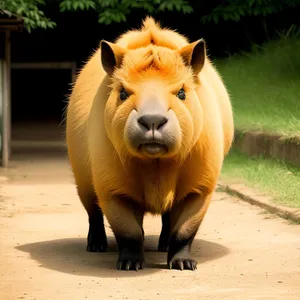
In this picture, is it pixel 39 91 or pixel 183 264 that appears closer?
pixel 183 264

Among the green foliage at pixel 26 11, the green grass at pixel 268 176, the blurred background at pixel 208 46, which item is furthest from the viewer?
the green foliage at pixel 26 11

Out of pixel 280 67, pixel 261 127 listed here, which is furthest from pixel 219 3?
pixel 261 127

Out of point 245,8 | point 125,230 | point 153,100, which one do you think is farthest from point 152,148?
point 245,8

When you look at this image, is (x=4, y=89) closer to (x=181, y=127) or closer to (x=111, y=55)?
(x=111, y=55)

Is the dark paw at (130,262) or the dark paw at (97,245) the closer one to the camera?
the dark paw at (130,262)

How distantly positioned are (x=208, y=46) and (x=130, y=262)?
17235mm

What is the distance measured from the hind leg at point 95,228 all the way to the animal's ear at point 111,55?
1394 mm

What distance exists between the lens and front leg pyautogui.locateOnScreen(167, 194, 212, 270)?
7.45 metres

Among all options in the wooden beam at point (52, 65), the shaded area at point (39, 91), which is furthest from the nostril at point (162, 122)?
the shaded area at point (39, 91)

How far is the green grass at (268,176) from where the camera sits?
35.2 ft

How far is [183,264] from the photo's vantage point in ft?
24.3

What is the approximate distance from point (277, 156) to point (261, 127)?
1.54 m

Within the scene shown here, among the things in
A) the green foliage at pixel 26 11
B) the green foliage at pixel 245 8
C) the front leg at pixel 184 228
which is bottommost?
the green foliage at pixel 245 8

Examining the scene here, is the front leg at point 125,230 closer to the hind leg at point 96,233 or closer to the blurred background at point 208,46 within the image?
the hind leg at point 96,233
